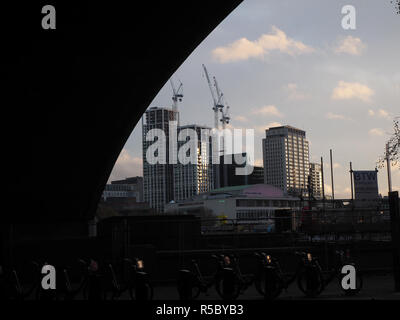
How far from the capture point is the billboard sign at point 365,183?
1978cm

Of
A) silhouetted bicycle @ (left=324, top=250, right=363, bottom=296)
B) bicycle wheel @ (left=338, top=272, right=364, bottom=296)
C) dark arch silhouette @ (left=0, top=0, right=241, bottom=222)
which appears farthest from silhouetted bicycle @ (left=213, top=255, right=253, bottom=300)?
dark arch silhouette @ (left=0, top=0, right=241, bottom=222)

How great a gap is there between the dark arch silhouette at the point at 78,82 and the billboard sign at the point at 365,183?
779cm

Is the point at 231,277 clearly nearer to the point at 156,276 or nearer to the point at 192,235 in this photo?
the point at 156,276

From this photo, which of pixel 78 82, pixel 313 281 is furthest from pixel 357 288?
pixel 78 82

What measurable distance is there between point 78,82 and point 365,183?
14117mm

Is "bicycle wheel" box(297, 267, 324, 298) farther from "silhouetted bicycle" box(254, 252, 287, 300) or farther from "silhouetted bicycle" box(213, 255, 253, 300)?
"silhouetted bicycle" box(213, 255, 253, 300)

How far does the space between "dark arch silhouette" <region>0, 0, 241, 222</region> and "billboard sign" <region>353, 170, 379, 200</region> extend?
25.6 ft

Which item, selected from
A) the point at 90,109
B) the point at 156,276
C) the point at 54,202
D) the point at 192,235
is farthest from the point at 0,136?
the point at 156,276

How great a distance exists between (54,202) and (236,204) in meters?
141

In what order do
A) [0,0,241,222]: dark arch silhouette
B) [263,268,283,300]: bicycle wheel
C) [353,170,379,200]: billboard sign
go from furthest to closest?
[0,0,241,222]: dark arch silhouette
[353,170,379,200]: billboard sign
[263,268,283,300]: bicycle wheel

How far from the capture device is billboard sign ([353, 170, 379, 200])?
19781 mm

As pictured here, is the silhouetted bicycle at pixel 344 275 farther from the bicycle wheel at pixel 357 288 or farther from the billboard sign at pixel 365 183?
the billboard sign at pixel 365 183
